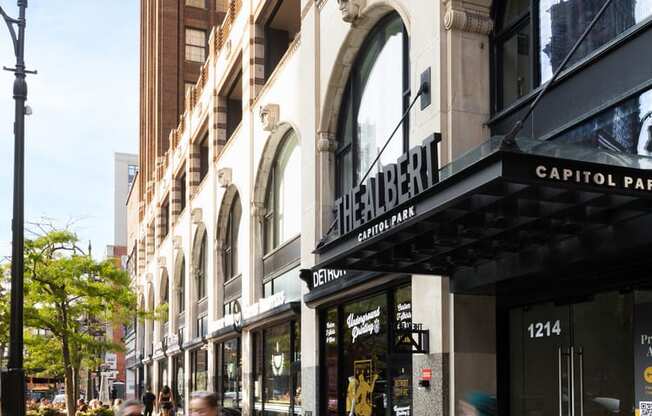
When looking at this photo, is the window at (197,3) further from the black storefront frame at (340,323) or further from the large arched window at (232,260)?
the black storefront frame at (340,323)

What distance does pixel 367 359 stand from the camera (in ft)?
52.7

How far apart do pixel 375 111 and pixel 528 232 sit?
6.98 meters

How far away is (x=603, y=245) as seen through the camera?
9.27 meters

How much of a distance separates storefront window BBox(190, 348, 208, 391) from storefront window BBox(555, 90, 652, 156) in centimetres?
2364

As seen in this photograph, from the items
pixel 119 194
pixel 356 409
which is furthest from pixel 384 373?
pixel 119 194

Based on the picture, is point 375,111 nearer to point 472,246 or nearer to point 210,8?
point 472,246

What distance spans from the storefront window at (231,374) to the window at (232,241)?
225 cm

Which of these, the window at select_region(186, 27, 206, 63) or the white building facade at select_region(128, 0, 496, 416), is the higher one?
the window at select_region(186, 27, 206, 63)

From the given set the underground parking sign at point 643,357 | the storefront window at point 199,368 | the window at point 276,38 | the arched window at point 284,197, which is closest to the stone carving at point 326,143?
the arched window at point 284,197

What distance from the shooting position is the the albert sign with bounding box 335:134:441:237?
10008 millimetres

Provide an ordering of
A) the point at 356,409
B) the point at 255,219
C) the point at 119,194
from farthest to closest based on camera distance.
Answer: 1. the point at 119,194
2. the point at 255,219
3. the point at 356,409

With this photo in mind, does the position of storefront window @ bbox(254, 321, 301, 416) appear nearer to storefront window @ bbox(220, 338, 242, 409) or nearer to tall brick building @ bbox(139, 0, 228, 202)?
storefront window @ bbox(220, 338, 242, 409)

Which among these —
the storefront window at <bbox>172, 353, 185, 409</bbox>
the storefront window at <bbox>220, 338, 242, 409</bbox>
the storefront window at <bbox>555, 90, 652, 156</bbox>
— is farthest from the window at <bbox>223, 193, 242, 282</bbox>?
the storefront window at <bbox>555, 90, 652, 156</bbox>

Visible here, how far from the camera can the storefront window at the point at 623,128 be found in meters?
9.13
